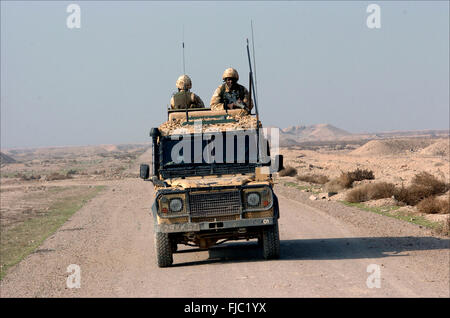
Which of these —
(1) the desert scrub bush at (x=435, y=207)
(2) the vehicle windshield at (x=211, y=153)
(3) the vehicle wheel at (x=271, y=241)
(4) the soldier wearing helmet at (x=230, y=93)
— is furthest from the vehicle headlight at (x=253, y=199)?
(1) the desert scrub bush at (x=435, y=207)

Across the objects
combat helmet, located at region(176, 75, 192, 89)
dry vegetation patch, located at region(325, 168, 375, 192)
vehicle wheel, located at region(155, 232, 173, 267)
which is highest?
combat helmet, located at region(176, 75, 192, 89)

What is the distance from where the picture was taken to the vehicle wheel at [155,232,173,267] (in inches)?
476

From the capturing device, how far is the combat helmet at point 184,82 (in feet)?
53.0

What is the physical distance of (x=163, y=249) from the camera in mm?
12234

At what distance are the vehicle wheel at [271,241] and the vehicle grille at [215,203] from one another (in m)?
0.73

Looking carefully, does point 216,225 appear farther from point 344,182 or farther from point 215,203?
point 344,182

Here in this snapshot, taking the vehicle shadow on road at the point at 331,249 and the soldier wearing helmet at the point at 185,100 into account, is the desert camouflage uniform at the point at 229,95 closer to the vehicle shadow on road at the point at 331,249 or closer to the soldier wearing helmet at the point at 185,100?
the soldier wearing helmet at the point at 185,100

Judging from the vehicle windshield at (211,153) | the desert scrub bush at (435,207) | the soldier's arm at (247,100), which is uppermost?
the soldier's arm at (247,100)

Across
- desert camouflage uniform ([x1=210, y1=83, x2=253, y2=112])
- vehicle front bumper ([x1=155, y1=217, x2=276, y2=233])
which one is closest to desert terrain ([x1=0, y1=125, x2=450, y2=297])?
vehicle front bumper ([x1=155, y1=217, x2=276, y2=233])

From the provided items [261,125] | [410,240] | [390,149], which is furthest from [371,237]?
[390,149]

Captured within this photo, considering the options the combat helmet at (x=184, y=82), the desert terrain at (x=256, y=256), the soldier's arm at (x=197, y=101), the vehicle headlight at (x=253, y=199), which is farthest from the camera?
the combat helmet at (x=184, y=82)

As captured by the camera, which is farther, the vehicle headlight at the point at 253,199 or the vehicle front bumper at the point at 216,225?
the vehicle headlight at the point at 253,199

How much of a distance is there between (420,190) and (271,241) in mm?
11831

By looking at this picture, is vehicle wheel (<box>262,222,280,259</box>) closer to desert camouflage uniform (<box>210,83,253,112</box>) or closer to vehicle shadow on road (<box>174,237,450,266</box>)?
vehicle shadow on road (<box>174,237,450,266</box>)
